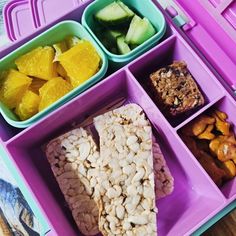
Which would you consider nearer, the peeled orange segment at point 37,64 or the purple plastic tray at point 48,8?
the peeled orange segment at point 37,64

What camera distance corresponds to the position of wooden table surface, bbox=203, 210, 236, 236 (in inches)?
44.7

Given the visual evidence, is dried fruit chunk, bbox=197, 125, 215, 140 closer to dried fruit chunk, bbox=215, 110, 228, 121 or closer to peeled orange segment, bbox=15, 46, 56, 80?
dried fruit chunk, bbox=215, 110, 228, 121

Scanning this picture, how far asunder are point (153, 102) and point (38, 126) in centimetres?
27

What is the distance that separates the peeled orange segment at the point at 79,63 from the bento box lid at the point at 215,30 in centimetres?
26

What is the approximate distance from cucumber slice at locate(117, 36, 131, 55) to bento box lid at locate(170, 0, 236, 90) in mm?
160

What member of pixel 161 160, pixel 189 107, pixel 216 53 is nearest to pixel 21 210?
pixel 161 160

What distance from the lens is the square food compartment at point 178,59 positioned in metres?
1.11

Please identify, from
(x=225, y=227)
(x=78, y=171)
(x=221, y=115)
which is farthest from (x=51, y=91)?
(x=225, y=227)

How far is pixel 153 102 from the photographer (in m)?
1.10

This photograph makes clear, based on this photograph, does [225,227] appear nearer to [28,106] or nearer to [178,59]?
[178,59]

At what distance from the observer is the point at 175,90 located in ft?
3.68

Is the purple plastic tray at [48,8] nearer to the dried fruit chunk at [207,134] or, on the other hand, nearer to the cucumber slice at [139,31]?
the cucumber slice at [139,31]

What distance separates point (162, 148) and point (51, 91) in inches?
12.2

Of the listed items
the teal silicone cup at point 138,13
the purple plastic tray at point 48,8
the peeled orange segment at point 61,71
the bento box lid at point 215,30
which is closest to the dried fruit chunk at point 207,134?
the bento box lid at point 215,30
